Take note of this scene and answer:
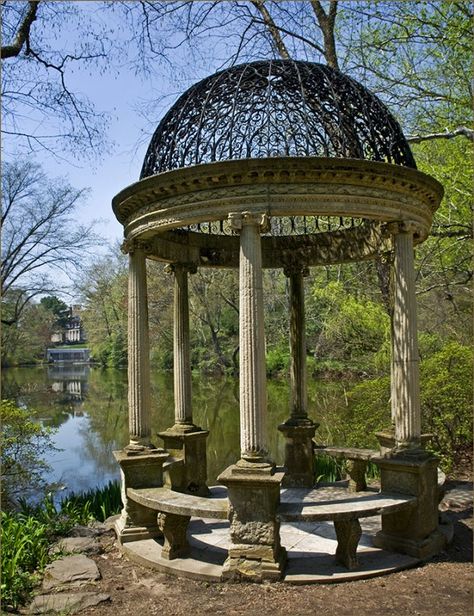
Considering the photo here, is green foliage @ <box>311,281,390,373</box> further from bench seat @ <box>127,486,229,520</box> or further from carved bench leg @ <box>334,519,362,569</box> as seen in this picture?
bench seat @ <box>127,486,229,520</box>

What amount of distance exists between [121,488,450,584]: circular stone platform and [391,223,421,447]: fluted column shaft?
1557 millimetres

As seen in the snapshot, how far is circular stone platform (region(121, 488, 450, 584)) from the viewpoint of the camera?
6.50 meters

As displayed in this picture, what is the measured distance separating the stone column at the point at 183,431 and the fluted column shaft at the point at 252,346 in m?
2.95

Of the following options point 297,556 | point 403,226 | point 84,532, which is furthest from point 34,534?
point 403,226

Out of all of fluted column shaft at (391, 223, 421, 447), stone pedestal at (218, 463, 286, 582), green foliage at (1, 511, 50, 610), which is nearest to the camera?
green foliage at (1, 511, 50, 610)

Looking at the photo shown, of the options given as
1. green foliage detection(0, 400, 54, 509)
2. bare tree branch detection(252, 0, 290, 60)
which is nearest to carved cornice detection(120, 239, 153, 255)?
green foliage detection(0, 400, 54, 509)

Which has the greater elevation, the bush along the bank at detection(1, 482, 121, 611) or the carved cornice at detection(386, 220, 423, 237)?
the carved cornice at detection(386, 220, 423, 237)

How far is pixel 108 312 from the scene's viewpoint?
168 ft

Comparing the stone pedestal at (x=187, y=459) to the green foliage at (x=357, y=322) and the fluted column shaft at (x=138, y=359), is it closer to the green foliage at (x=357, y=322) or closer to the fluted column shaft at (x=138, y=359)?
the fluted column shaft at (x=138, y=359)

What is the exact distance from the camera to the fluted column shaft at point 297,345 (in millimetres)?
10719

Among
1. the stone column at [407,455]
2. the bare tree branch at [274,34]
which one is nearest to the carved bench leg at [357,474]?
the stone column at [407,455]

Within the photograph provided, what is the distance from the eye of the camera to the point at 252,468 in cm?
669

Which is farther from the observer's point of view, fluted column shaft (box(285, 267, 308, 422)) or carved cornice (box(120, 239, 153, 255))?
fluted column shaft (box(285, 267, 308, 422))

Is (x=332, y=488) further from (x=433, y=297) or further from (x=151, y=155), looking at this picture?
(x=433, y=297)
